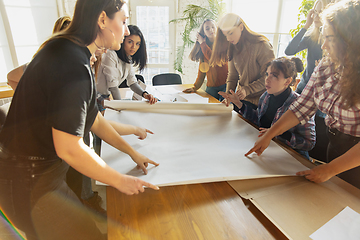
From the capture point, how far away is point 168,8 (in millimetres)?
4246

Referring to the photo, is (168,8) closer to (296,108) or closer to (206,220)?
(296,108)

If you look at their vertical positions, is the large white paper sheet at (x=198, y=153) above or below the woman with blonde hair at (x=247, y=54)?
below

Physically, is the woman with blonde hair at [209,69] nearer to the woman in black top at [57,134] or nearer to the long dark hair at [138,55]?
the long dark hair at [138,55]

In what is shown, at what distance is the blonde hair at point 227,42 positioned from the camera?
1.68 meters

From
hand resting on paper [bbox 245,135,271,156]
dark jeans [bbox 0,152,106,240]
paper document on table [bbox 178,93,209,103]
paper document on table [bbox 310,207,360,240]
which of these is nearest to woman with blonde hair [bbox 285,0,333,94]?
paper document on table [bbox 178,93,209,103]

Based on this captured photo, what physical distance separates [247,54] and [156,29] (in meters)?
3.11

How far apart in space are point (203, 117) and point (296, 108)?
517 mm

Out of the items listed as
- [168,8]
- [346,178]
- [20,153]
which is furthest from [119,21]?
[168,8]

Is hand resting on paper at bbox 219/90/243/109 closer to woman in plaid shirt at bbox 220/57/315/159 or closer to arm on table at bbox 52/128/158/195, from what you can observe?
woman in plaid shirt at bbox 220/57/315/159

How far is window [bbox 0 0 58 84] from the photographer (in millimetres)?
2877

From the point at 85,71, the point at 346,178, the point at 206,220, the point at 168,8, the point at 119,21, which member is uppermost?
the point at 168,8

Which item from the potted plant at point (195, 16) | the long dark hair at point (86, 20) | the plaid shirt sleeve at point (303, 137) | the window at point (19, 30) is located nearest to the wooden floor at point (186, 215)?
the long dark hair at point (86, 20)

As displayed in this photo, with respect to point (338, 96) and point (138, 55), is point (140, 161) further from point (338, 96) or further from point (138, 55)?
point (138, 55)

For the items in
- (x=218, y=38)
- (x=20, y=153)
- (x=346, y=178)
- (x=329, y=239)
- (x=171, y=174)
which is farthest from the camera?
(x=218, y=38)
